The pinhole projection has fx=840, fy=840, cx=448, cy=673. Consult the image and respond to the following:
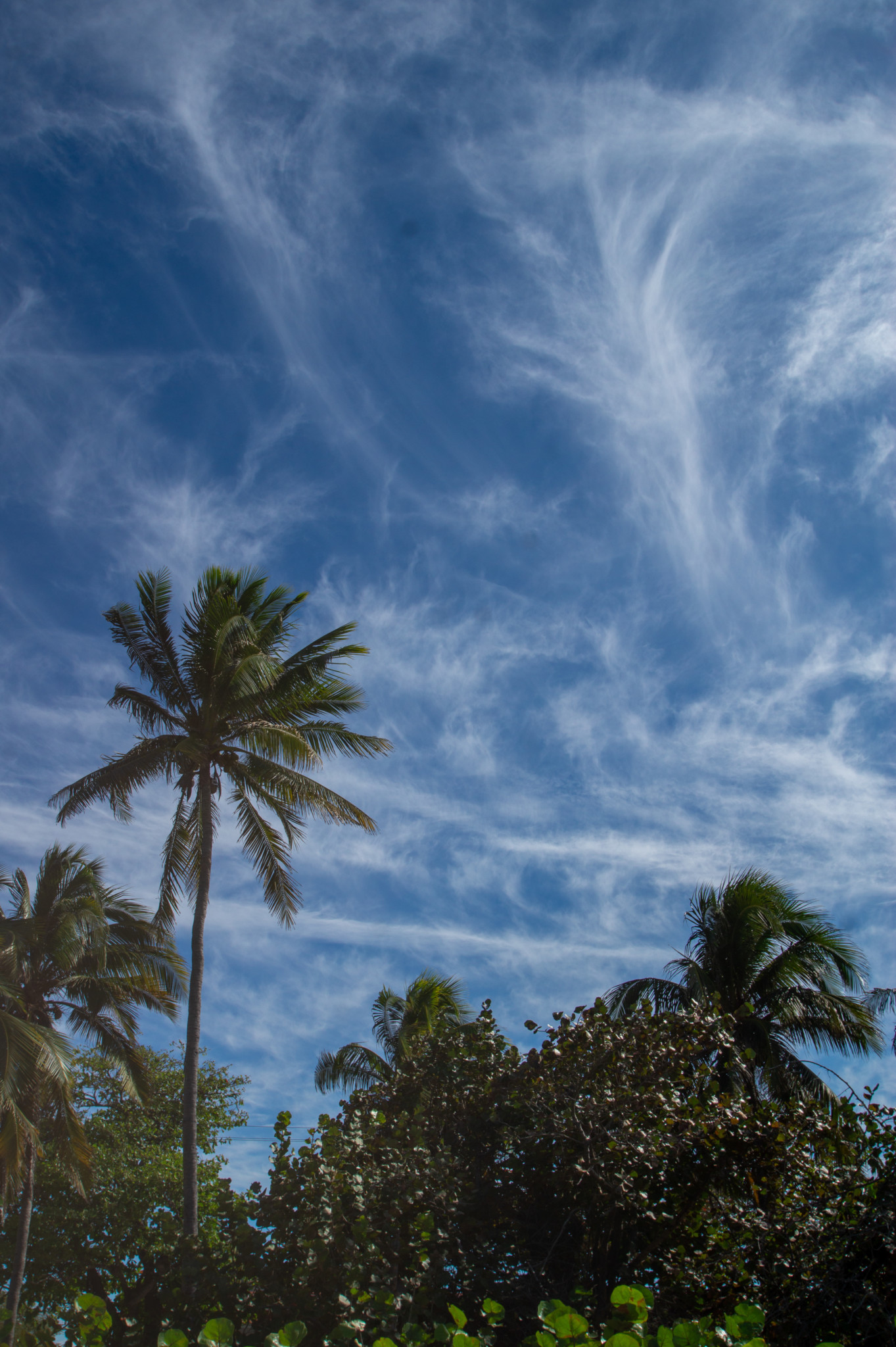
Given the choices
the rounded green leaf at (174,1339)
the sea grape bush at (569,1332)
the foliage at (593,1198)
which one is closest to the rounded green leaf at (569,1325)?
the sea grape bush at (569,1332)

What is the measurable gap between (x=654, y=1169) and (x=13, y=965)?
41.7 feet

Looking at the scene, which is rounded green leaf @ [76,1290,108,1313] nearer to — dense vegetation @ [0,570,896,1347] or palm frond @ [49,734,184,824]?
dense vegetation @ [0,570,896,1347]

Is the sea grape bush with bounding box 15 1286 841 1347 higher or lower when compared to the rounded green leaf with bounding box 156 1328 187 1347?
higher

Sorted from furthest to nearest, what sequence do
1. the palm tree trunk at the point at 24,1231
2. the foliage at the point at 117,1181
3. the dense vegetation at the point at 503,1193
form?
the foliage at the point at 117,1181 → the palm tree trunk at the point at 24,1231 → the dense vegetation at the point at 503,1193

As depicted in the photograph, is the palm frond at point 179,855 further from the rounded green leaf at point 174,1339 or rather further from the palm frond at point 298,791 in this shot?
the rounded green leaf at point 174,1339

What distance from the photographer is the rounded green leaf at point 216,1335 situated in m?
3.23

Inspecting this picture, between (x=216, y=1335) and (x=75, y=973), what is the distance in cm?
1387

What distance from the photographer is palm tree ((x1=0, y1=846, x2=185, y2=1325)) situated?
14164 mm

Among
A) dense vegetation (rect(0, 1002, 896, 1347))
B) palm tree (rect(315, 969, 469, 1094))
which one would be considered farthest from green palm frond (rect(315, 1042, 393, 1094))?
dense vegetation (rect(0, 1002, 896, 1347))

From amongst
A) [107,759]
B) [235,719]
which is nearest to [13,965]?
[107,759]

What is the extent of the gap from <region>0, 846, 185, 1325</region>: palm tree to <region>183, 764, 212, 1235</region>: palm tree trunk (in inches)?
143

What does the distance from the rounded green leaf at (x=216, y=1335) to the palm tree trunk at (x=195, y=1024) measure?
20.9ft

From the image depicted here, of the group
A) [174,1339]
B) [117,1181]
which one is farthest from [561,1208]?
[117,1181]

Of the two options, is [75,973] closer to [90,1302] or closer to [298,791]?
[298,791]
